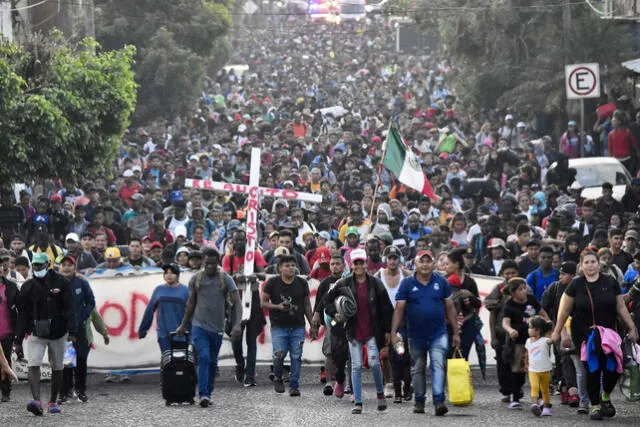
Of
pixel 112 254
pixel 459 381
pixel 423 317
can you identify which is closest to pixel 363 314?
pixel 423 317

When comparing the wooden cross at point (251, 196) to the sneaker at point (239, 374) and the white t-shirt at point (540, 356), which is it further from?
the white t-shirt at point (540, 356)

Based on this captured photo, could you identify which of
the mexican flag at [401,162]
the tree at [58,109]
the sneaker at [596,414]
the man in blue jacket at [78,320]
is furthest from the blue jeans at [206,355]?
the tree at [58,109]

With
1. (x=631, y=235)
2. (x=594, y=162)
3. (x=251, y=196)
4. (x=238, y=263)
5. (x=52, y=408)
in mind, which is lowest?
(x=52, y=408)

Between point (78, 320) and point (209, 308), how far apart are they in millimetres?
1257

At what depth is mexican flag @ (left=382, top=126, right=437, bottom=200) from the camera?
917 inches

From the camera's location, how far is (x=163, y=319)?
674 inches

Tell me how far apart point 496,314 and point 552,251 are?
152cm

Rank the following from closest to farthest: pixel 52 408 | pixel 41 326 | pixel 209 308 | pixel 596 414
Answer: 1. pixel 596 414
2. pixel 41 326
3. pixel 52 408
4. pixel 209 308

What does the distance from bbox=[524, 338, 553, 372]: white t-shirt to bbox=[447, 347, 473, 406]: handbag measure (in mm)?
564

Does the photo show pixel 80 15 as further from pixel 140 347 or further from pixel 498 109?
pixel 140 347

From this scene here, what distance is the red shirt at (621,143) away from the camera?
102 ft

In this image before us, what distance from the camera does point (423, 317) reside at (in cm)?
1538

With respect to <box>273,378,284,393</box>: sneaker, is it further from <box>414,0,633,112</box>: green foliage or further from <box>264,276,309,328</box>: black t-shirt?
<box>414,0,633,112</box>: green foliage

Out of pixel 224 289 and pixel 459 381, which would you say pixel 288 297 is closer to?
pixel 224 289
